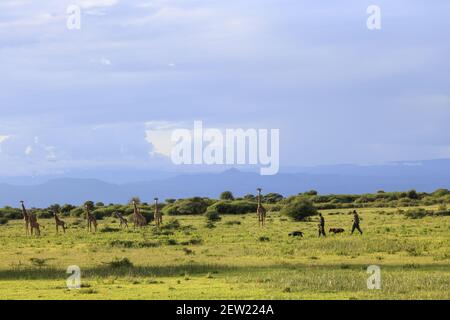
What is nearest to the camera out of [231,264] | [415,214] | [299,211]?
[231,264]

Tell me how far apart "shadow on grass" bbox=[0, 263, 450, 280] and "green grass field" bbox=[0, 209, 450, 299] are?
36 millimetres

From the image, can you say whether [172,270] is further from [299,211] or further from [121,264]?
[299,211]

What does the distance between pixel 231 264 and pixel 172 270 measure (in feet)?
9.40

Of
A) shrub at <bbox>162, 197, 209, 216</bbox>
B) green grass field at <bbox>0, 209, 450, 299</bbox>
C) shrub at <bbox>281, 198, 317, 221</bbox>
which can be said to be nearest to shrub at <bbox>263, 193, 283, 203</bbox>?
shrub at <bbox>162, 197, 209, 216</bbox>

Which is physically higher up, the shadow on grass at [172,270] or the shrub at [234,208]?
the shrub at [234,208]

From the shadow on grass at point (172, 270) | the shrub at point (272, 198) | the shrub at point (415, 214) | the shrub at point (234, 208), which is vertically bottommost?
the shadow on grass at point (172, 270)

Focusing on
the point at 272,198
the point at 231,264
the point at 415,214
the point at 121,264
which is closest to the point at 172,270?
the point at 121,264

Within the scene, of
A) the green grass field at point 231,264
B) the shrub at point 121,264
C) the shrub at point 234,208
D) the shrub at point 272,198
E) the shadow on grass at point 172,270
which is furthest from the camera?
the shrub at point 272,198

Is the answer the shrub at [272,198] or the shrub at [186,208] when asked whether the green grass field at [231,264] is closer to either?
the shrub at [186,208]

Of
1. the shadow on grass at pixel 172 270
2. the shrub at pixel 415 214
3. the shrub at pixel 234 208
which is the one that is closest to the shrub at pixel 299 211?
A: the shrub at pixel 415 214

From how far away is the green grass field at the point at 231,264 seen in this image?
22.7 metres

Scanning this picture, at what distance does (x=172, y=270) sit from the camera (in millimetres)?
29203

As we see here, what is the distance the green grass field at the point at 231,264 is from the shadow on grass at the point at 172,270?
Answer: 4cm
